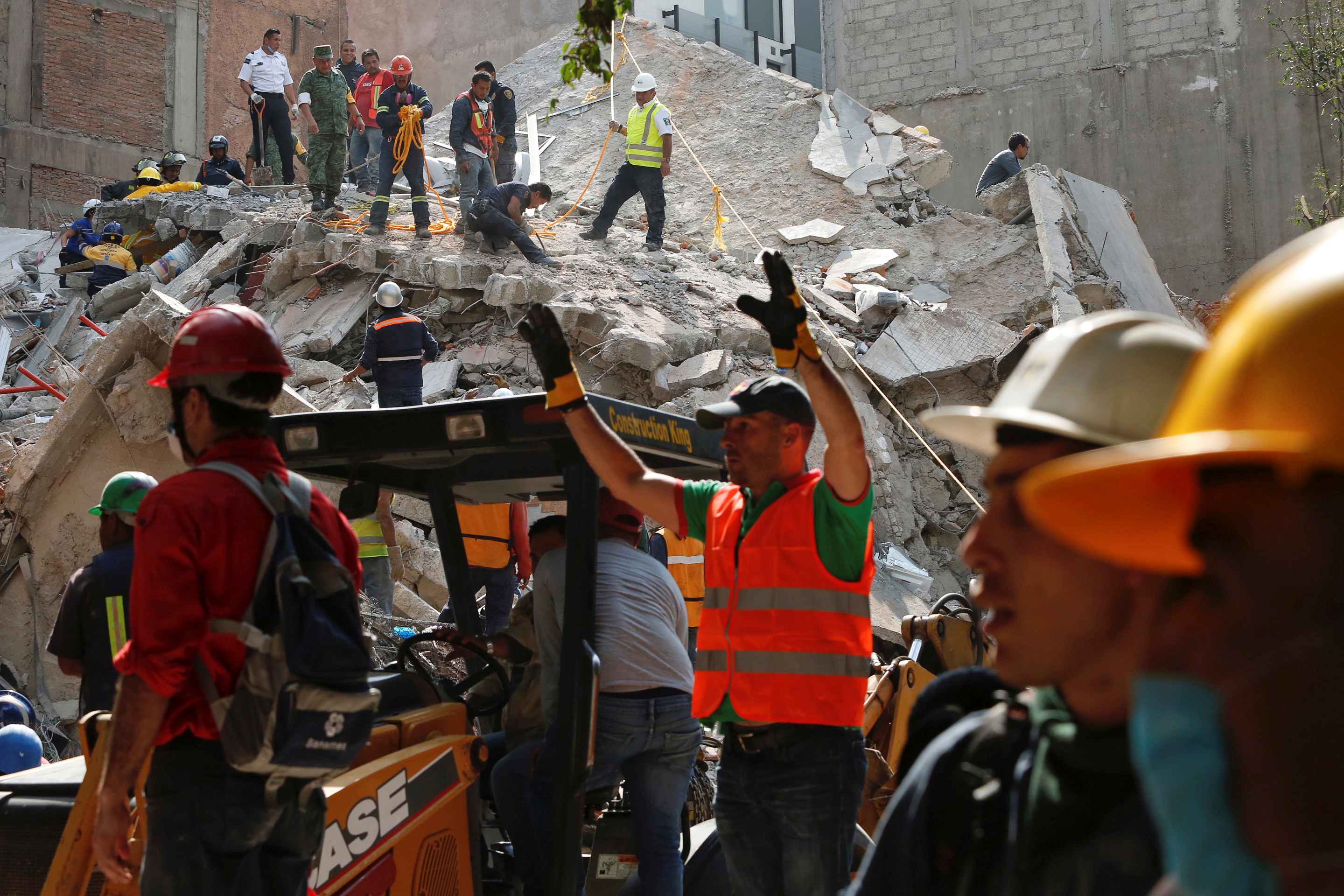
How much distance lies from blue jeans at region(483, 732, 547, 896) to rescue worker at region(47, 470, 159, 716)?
1.76 m

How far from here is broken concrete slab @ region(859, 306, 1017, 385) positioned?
1128cm

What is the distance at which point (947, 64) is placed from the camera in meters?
21.4

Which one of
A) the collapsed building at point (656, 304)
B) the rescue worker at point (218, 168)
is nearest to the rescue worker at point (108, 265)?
the collapsed building at point (656, 304)

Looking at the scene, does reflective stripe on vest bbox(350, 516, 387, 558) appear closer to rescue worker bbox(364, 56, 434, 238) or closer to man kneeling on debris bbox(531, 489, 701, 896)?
man kneeling on debris bbox(531, 489, 701, 896)

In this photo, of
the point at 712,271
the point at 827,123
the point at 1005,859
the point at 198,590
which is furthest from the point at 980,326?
the point at 1005,859

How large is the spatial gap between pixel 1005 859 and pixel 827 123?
1593 centimetres

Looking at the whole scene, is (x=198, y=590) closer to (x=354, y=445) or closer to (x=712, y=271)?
(x=354, y=445)

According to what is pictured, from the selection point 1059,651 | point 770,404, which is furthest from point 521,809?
point 1059,651

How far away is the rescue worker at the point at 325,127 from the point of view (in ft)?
39.2

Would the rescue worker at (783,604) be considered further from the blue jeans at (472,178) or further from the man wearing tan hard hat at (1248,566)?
the blue jeans at (472,178)

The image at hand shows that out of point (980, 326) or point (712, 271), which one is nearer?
point (980, 326)

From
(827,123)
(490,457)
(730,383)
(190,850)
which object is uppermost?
(827,123)

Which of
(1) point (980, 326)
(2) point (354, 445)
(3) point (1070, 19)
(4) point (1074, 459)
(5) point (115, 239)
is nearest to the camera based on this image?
(4) point (1074, 459)

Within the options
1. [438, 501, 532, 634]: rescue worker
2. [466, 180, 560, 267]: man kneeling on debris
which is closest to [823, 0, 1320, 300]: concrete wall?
[466, 180, 560, 267]: man kneeling on debris
